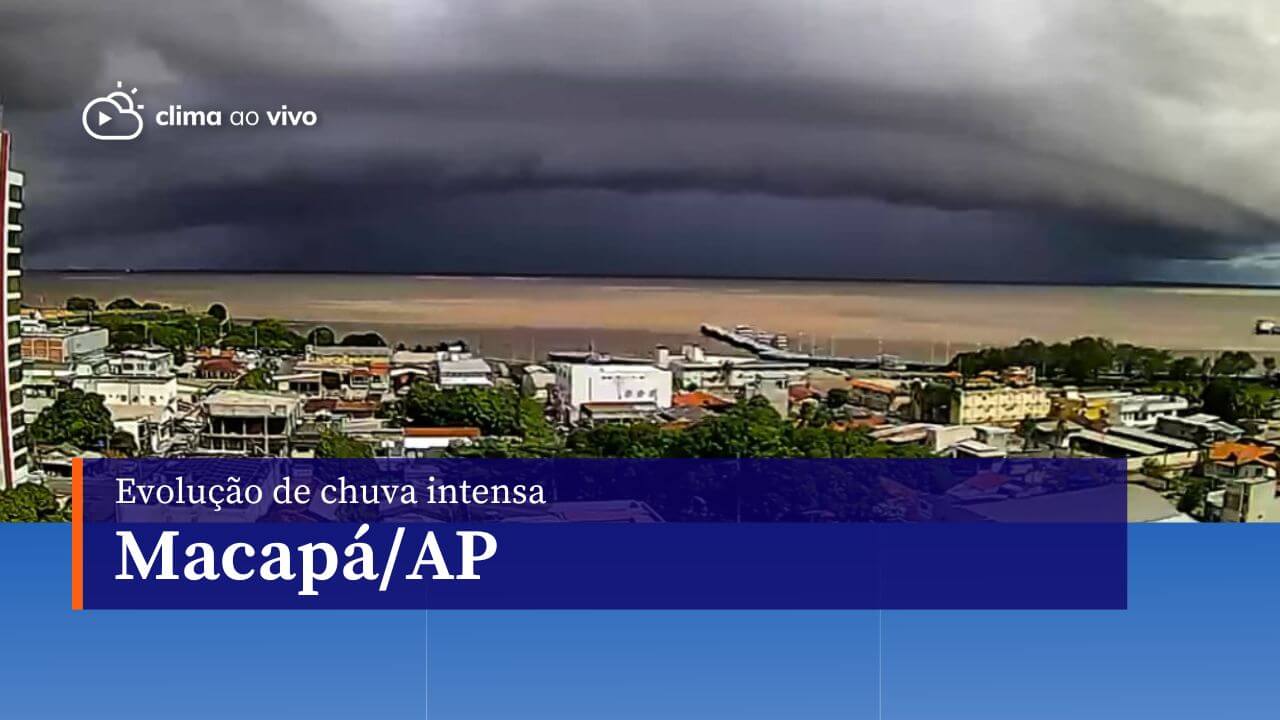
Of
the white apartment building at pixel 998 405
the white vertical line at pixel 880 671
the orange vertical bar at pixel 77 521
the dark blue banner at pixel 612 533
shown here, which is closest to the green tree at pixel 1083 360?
the white apartment building at pixel 998 405

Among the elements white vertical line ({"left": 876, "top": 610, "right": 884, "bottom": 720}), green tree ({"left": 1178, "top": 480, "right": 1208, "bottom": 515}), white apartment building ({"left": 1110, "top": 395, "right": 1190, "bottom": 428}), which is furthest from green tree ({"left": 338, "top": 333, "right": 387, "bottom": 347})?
green tree ({"left": 1178, "top": 480, "right": 1208, "bottom": 515})

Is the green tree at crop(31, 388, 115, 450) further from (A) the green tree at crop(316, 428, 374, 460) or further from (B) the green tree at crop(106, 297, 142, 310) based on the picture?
(A) the green tree at crop(316, 428, 374, 460)

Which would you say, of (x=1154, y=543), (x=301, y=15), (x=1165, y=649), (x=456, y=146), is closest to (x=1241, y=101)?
(x=1154, y=543)

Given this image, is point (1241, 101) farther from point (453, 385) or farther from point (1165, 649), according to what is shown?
point (453, 385)

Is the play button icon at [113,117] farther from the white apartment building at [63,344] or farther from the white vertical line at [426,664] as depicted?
the white vertical line at [426,664]

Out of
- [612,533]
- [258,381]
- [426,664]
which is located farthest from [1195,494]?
[258,381]

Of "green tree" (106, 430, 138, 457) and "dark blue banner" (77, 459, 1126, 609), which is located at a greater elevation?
"green tree" (106, 430, 138, 457)
